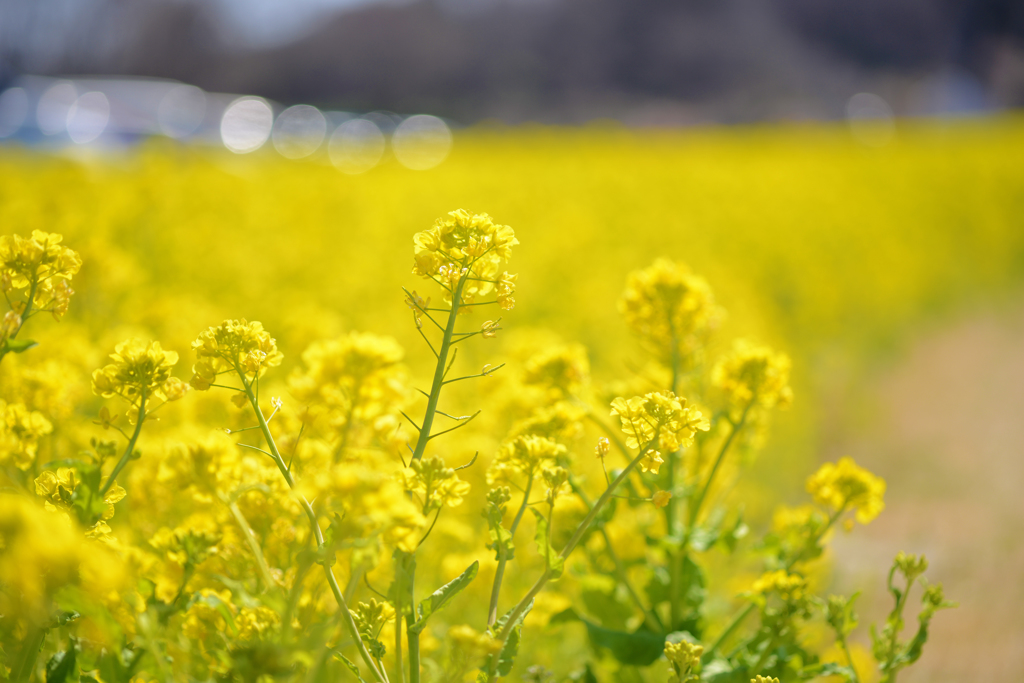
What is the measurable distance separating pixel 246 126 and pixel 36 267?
2191 cm

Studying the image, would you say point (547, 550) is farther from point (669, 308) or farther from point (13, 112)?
point (13, 112)

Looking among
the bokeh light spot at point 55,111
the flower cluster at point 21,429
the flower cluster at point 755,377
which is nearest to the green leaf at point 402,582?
the flower cluster at point 21,429

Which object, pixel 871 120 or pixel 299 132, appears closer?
pixel 299 132

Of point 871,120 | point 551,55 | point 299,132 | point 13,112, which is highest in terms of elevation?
point 551,55

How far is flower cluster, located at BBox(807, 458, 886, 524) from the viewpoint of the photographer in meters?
1.27

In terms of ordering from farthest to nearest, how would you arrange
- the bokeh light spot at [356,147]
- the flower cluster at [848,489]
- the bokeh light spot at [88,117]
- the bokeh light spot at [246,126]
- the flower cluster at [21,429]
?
the bokeh light spot at [246,126] < the bokeh light spot at [356,147] < the bokeh light spot at [88,117] < the flower cluster at [848,489] < the flower cluster at [21,429]

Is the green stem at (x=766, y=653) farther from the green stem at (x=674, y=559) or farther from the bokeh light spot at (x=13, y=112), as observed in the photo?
the bokeh light spot at (x=13, y=112)

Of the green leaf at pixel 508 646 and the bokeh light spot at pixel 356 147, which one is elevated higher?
the bokeh light spot at pixel 356 147

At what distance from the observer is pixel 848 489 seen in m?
1.28

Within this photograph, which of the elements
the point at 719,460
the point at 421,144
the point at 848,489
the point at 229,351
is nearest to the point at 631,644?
the point at 719,460

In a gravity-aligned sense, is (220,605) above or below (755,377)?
below

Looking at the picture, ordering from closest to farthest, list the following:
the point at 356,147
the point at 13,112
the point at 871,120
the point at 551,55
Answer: the point at 13,112 → the point at 356,147 → the point at 871,120 → the point at 551,55

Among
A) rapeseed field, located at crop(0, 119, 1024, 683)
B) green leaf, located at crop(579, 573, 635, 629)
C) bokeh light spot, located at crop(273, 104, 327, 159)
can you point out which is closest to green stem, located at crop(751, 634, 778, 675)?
rapeseed field, located at crop(0, 119, 1024, 683)

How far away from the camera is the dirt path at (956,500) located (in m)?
2.19
